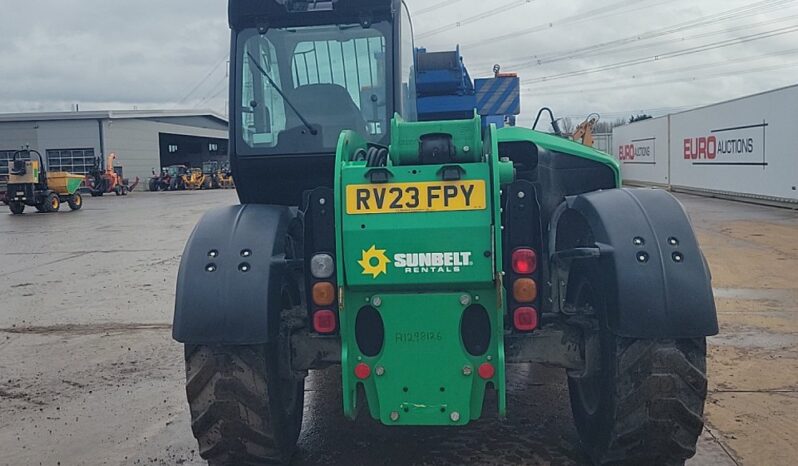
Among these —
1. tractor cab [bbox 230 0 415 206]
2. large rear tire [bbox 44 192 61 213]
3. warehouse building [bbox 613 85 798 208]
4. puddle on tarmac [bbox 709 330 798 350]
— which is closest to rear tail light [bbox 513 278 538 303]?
tractor cab [bbox 230 0 415 206]

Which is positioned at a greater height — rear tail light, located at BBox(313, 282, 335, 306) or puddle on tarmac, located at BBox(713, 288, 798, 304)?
rear tail light, located at BBox(313, 282, 335, 306)

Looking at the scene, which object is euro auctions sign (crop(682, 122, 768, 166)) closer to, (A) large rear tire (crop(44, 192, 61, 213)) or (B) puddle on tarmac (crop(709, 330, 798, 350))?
(B) puddle on tarmac (crop(709, 330, 798, 350))

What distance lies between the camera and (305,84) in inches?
189

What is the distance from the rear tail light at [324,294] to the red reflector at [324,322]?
53 mm

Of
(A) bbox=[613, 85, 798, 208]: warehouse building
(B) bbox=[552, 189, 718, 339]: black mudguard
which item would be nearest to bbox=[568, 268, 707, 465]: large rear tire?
(B) bbox=[552, 189, 718, 339]: black mudguard

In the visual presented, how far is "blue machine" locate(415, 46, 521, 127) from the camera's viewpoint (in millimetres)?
8016

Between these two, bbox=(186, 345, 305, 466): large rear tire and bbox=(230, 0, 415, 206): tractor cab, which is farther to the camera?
bbox=(230, 0, 415, 206): tractor cab

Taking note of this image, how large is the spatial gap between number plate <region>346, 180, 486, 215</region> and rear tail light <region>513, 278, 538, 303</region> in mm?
434

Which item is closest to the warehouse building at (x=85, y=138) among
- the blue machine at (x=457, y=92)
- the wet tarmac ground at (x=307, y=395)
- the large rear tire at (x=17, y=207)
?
the large rear tire at (x=17, y=207)

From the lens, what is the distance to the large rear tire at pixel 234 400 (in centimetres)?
364

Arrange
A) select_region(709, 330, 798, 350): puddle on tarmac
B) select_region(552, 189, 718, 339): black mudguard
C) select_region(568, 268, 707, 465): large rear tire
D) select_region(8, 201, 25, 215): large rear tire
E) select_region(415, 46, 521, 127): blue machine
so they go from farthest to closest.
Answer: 1. select_region(8, 201, 25, 215): large rear tire
2. select_region(415, 46, 521, 127): blue machine
3. select_region(709, 330, 798, 350): puddle on tarmac
4. select_region(568, 268, 707, 465): large rear tire
5. select_region(552, 189, 718, 339): black mudguard

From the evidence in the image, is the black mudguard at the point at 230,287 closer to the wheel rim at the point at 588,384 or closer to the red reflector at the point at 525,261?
the red reflector at the point at 525,261

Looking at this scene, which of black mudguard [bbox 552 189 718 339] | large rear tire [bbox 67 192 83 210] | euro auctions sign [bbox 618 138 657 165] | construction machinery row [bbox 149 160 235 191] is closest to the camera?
black mudguard [bbox 552 189 718 339]

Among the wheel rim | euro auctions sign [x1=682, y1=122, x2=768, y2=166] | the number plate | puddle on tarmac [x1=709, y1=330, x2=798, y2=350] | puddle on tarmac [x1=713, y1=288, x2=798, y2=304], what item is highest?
euro auctions sign [x1=682, y1=122, x2=768, y2=166]
